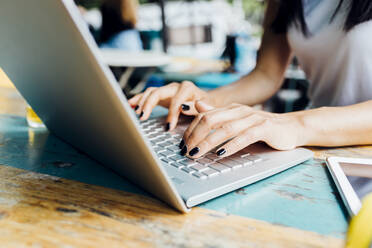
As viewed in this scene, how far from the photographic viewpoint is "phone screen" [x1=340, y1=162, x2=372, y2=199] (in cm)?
46

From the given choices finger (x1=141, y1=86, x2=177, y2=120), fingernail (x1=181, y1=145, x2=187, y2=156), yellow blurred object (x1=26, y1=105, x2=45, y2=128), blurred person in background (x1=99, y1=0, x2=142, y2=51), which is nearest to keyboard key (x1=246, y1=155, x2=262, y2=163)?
fingernail (x1=181, y1=145, x2=187, y2=156)

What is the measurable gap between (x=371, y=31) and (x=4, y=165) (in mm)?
932

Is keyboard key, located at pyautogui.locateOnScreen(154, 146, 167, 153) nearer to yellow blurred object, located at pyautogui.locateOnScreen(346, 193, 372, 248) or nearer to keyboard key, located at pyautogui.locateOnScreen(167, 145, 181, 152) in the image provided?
keyboard key, located at pyautogui.locateOnScreen(167, 145, 181, 152)

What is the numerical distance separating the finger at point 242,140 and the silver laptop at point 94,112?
1cm

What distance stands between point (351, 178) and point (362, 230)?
215 millimetres

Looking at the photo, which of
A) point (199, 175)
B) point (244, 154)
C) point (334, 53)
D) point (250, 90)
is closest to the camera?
point (199, 175)

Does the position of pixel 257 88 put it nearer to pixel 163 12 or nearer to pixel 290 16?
pixel 290 16

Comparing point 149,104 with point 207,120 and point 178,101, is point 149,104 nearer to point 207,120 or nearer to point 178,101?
point 178,101

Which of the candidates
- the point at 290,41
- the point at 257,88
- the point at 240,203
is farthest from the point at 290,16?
the point at 240,203

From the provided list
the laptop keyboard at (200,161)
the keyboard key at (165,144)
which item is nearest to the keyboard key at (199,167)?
the laptop keyboard at (200,161)

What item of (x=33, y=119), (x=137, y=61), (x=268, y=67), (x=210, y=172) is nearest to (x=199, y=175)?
(x=210, y=172)

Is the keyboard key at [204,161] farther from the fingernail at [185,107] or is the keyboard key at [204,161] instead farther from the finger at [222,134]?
the fingernail at [185,107]

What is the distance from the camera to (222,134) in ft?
1.70

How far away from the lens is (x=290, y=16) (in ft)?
3.58
